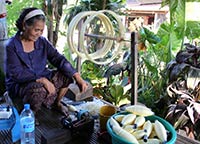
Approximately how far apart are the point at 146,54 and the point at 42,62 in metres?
1.54

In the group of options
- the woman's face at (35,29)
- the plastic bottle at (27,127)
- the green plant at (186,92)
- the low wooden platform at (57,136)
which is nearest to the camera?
the plastic bottle at (27,127)

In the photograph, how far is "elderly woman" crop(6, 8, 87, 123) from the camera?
1806 mm

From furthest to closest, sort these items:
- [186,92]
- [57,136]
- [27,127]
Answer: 1. [186,92]
2. [57,136]
3. [27,127]

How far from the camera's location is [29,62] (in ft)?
6.45

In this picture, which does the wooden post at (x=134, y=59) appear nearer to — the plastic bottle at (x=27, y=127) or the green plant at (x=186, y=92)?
the green plant at (x=186, y=92)

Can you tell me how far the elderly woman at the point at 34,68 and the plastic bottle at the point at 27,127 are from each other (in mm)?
215

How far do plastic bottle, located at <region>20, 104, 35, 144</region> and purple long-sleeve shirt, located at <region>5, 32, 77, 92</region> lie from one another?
0.40 meters

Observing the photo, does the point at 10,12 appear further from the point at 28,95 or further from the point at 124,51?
the point at 28,95

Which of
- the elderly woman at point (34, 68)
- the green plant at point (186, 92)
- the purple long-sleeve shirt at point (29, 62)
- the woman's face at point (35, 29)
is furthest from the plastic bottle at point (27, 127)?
the green plant at point (186, 92)

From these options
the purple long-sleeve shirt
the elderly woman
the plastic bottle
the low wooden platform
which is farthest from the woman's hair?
the low wooden platform

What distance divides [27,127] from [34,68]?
66 cm

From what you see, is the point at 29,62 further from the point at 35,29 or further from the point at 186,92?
the point at 186,92

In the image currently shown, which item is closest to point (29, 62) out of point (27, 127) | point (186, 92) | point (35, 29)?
point (35, 29)

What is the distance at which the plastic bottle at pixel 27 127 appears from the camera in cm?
149
